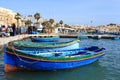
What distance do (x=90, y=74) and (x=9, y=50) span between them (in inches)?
333

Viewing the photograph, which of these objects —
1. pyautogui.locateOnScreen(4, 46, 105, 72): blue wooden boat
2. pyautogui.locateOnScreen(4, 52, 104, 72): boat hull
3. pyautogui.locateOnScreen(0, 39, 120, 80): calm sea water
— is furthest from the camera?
pyautogui.locateOnScreen(4, 52, 104, 72): boat hull

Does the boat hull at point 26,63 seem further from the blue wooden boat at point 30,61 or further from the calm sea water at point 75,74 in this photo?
the calm sea water at point 75,74

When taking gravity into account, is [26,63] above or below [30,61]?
below

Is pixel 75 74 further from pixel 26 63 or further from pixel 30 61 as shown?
pixel 26 63

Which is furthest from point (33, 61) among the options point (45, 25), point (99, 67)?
point (45, 25)

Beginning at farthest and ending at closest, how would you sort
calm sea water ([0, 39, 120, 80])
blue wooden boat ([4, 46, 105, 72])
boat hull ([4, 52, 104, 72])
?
boat hull ([4, 52, 104, 72]) → blue wooden boat ([4, 46, 105, 72]) → calm sea water ([0, 39, 120, 80])

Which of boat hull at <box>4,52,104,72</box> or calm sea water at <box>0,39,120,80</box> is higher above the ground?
boat hull at <box>4,52,104,72</box>

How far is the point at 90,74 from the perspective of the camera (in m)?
26.1

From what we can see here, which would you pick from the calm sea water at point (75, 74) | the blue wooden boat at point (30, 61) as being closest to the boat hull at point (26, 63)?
the blue wooden boat at point (30, 61)

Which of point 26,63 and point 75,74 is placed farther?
point 75,74

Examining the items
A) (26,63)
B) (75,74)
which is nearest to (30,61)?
Answer: (26,63)

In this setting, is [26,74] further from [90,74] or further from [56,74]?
[90,74]

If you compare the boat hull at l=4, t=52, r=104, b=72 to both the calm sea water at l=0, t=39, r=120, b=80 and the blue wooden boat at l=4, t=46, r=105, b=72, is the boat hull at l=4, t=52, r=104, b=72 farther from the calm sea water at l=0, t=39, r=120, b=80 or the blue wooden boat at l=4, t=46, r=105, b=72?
the calm sea water at l=0, t=39, r=120, b=80

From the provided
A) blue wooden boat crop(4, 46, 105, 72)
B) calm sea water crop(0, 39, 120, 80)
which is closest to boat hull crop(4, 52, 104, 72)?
blue wooden boat crop(4, 46, 105, 72)
